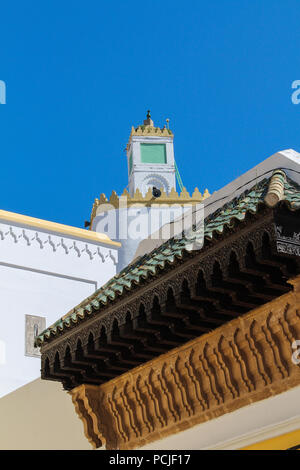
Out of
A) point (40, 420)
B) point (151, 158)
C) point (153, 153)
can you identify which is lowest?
point (40, 420)

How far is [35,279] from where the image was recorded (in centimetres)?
1152

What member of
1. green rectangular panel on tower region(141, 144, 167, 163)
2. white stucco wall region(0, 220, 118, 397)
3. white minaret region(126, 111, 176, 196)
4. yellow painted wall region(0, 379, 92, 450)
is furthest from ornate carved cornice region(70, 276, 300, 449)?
green rectangular panel on tower region(141, 144, 167, 163)

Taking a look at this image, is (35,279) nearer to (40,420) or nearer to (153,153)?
(40,420)

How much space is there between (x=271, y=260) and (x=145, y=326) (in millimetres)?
1174

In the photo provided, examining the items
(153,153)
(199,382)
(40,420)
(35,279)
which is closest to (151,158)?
(153,153)

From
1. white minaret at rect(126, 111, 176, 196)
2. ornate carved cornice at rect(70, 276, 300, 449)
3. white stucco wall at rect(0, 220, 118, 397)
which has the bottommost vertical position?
ornate carved cornice at rect(70, 276, 300, 449)

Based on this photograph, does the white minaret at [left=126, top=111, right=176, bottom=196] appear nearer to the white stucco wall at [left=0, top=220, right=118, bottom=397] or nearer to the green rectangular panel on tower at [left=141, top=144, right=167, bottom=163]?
the green rectangular panel on tower at [left=141, top=144, right=167, bottom=163]

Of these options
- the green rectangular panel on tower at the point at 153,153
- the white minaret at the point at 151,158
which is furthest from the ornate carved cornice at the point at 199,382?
the green rectangular panel on tower at the point at 153,153

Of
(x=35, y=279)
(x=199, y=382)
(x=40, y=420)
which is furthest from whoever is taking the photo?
(x=35, y=279)

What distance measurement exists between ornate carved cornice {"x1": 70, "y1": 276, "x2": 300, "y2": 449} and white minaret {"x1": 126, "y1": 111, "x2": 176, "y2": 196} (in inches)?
397

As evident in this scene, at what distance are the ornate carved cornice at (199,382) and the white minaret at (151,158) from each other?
10.1 m

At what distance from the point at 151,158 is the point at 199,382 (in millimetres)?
11353

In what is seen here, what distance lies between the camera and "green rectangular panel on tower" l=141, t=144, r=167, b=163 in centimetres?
1641
